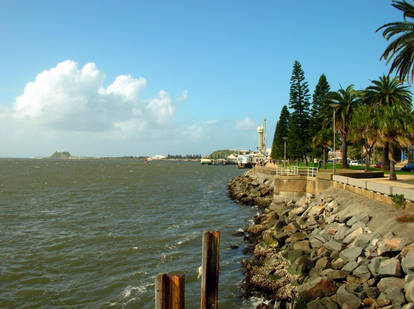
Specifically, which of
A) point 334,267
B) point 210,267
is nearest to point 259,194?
point 334,267

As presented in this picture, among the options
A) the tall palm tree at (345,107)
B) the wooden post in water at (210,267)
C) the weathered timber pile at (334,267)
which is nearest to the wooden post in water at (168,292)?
the wooden post in water at (210,267)

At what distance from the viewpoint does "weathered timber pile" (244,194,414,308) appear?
25.9 feet

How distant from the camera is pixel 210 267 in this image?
7.07 meters

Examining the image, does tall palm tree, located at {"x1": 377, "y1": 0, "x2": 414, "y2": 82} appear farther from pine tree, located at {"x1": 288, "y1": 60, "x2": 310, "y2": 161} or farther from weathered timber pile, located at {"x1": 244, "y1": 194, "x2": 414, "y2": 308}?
pine tree, located at {"x1": 288, "y1": 60, "x2": 310, "y2": 161}

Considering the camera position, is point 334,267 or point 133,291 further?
point 133,291

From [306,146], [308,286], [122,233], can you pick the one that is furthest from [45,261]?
[306,146]

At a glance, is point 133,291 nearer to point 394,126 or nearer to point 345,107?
point 394,126

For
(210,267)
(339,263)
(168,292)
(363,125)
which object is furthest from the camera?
(363,125)

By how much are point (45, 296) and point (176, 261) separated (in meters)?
5.33

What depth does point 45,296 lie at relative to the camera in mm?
11266

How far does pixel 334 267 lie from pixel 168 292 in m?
6.80

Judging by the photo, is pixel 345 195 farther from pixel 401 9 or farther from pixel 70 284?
pixel 70 284

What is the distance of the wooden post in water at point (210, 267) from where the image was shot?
698 centimetres

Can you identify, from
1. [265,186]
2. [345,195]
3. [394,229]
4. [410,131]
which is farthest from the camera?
[265,186]
